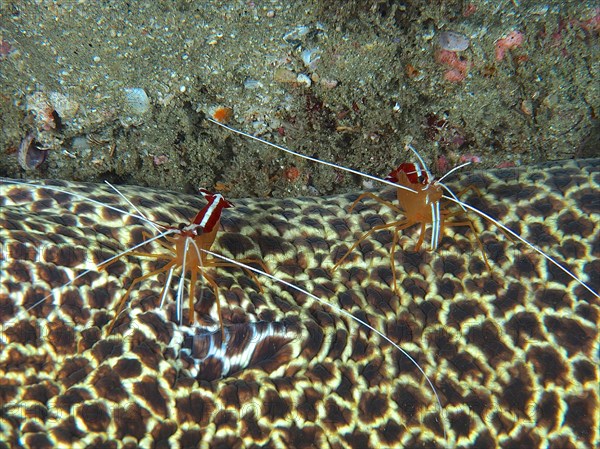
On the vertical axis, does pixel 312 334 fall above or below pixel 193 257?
below

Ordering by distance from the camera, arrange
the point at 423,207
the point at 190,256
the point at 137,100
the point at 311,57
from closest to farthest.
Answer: the point at 190,256, the point at 423,207, the point at 311,57, the point at 137,100

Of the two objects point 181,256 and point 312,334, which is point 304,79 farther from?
point 312,334

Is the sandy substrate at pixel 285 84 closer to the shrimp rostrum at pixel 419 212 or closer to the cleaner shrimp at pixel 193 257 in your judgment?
the shrimp rostrum at pixel 419 212

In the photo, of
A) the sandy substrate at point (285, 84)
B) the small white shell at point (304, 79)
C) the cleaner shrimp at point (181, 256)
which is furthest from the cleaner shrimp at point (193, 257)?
the small white shell at point (304, 79)

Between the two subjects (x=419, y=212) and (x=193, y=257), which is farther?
(x=419, y=212)

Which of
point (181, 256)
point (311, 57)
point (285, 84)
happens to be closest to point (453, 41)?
point (311, 57)

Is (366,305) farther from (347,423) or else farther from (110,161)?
(110,161)

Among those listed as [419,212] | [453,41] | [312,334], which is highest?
[453,41]

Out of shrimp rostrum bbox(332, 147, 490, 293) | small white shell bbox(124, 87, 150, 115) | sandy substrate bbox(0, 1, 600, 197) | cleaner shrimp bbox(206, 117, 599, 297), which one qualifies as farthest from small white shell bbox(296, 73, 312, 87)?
small white shell bbox(124, 87, 150, 115)
